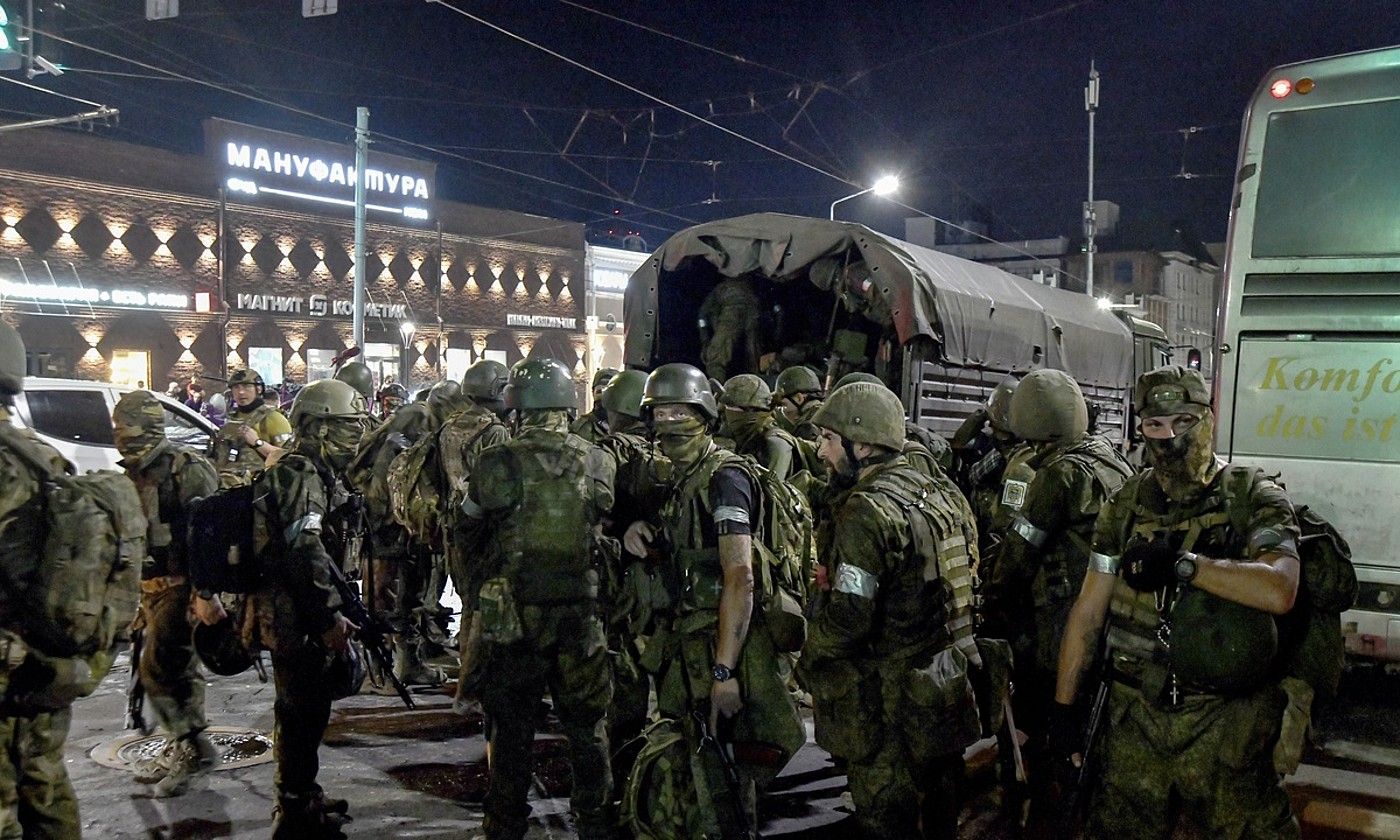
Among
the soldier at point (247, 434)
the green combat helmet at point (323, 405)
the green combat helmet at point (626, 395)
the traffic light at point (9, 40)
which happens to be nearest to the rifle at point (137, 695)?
the soldier at point (247, 434)

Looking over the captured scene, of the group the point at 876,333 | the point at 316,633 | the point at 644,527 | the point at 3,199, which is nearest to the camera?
the point at 644,527

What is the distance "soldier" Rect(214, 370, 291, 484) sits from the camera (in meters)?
6.82

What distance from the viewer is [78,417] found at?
30.3 ft

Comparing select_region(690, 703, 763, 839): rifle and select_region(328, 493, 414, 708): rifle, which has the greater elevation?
select_region(328, 493, 414, 708): rifle

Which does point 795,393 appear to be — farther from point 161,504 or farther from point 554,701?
point 161,504

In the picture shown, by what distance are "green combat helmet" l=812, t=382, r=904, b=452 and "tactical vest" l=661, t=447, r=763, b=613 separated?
454 millimetres

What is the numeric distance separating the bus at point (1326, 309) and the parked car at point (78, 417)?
8.04 m

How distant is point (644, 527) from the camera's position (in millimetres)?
4324

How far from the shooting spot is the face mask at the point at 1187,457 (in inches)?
133

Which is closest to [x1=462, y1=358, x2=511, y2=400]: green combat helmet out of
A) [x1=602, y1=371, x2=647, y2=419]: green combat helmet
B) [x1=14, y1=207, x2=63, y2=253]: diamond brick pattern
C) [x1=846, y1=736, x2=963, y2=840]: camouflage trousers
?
[x1=602, y1=371, x2=647, y2=419]: green combat helmet

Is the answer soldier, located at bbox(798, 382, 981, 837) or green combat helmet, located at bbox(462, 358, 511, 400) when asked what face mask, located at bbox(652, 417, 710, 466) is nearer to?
soldier, located at bbox(798, 382, 981, 837)

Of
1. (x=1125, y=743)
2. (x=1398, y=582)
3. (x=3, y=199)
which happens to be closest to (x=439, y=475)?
(x=1125, y=743)

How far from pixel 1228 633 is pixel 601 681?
2.46 metres

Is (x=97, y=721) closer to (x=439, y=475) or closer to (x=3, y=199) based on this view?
(x=439, y=475)
